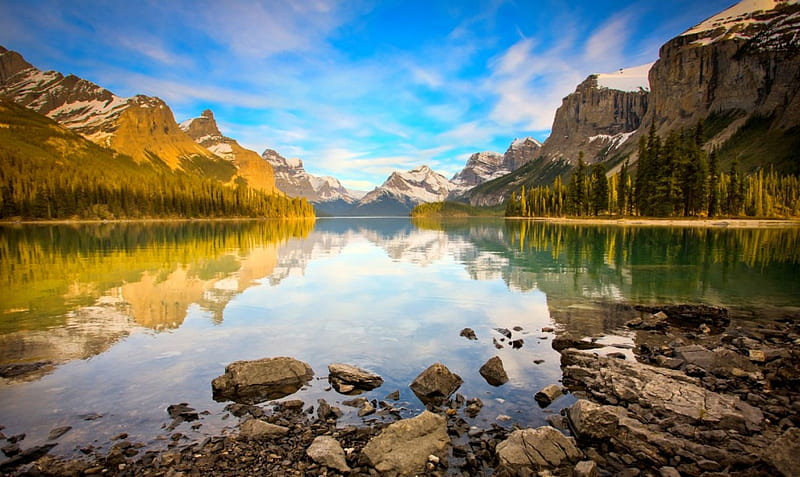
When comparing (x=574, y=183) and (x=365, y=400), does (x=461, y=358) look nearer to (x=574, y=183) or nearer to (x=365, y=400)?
(x=365, y=400)

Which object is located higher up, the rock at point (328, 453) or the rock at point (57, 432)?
the rock at point (328, 453)

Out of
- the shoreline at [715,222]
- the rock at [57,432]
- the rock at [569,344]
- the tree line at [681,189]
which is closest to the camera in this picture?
the rock at [57,432]

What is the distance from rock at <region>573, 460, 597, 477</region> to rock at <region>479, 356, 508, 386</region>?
4.95 metres

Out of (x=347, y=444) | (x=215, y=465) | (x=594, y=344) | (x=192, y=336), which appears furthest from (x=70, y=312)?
(x=594, y=344)

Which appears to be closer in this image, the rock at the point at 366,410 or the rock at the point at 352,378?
the rock at the point at 366,410

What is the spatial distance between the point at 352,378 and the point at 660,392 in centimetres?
935

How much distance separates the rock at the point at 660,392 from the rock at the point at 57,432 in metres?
14.4

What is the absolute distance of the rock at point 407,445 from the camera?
28.2ft

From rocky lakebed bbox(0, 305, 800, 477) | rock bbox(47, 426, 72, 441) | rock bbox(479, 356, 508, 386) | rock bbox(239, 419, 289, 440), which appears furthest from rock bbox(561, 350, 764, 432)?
rock bbox(47, 426, 72, 441)

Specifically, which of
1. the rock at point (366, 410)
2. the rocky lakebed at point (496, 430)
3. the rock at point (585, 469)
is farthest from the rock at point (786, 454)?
the rock at point (366, 410)

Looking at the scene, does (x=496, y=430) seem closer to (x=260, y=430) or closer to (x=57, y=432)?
(x=260, y=430)

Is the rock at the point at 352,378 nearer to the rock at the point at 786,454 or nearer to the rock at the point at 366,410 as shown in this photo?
the rock at the point at 366,410

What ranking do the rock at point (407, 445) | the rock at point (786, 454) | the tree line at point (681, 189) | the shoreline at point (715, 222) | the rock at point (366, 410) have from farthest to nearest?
the tree line at point (681, 189) < the shoreline at point (715, 222) < the rock at point (366, 410) < the rock at point (407, 445) < the rock at point (786, 454)

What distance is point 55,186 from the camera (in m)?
160
